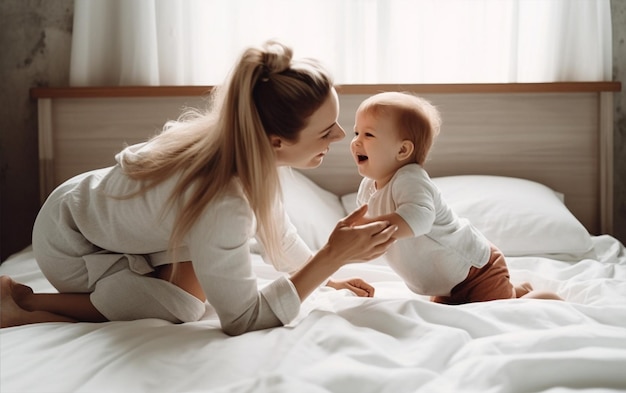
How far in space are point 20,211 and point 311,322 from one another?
201 centimetres

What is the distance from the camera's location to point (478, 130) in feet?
8.65

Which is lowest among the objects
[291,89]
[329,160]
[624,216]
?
[624,216]

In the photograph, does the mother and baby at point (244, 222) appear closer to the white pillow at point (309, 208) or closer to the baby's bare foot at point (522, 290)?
the baby's bare foot at point (522, 290)

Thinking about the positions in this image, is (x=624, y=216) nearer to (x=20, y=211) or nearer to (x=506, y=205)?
(x=506, y=205)

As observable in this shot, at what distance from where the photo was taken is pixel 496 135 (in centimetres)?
264

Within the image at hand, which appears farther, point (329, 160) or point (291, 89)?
A: point (329, 160)

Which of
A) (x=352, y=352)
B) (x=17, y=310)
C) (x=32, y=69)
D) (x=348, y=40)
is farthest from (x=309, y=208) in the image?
(x=32, y=69)

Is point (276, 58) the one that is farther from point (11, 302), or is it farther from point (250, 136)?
point (11, 302)

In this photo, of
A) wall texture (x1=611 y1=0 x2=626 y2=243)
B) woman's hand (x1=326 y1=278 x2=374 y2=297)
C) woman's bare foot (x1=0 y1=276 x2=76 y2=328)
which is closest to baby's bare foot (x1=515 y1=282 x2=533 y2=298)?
woman's hand (x1=326 y1=278 x2=374 y2=297)

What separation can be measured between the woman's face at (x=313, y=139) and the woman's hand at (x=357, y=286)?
1.08ft

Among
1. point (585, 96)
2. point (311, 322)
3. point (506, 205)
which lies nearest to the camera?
point (311, 322)

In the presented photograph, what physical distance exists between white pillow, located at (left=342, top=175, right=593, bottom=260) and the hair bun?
108 centimetres

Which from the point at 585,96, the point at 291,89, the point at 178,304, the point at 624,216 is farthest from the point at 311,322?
the point at 624,216

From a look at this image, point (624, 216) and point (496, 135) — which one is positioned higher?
point (496, 135)
